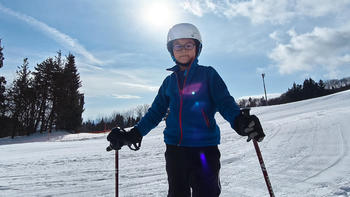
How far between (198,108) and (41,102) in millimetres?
33429

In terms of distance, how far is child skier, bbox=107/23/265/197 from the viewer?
1779mm

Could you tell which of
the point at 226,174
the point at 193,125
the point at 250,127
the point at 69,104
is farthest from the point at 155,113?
the point at 69,104

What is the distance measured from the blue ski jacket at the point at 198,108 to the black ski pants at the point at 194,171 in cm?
7

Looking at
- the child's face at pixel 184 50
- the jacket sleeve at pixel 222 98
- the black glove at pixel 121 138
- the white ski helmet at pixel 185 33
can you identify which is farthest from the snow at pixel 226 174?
the white ski helmet at pixel 185 33

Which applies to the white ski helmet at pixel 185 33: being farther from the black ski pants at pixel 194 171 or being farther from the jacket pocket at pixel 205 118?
the black ski pants at pixel 194 171

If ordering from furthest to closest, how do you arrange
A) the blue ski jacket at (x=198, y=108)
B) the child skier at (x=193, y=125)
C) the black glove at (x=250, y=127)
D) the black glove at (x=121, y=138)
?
the black glove at (x=121, y=138) → the blue ski jacket at (x=198, y=108) → the child skier at (x=193, y=125) → the black glove at (x=250, y=127)

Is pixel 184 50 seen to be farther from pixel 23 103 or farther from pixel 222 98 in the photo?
pixel 23 103

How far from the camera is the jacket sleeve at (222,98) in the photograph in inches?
72.2

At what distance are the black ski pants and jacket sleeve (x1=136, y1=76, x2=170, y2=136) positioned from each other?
517 mm

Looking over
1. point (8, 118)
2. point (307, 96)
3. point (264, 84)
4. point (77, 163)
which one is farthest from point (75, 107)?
point (307, 96)

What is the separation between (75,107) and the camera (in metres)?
30.1

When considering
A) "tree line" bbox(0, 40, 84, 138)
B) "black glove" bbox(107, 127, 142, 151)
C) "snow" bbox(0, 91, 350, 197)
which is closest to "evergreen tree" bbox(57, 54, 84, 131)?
"tree line" bbox(0, 40, 84, 138)

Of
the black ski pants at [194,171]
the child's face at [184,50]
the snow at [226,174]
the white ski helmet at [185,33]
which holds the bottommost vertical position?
the snow at [226,174]

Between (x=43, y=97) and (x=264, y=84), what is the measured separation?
38489mm
